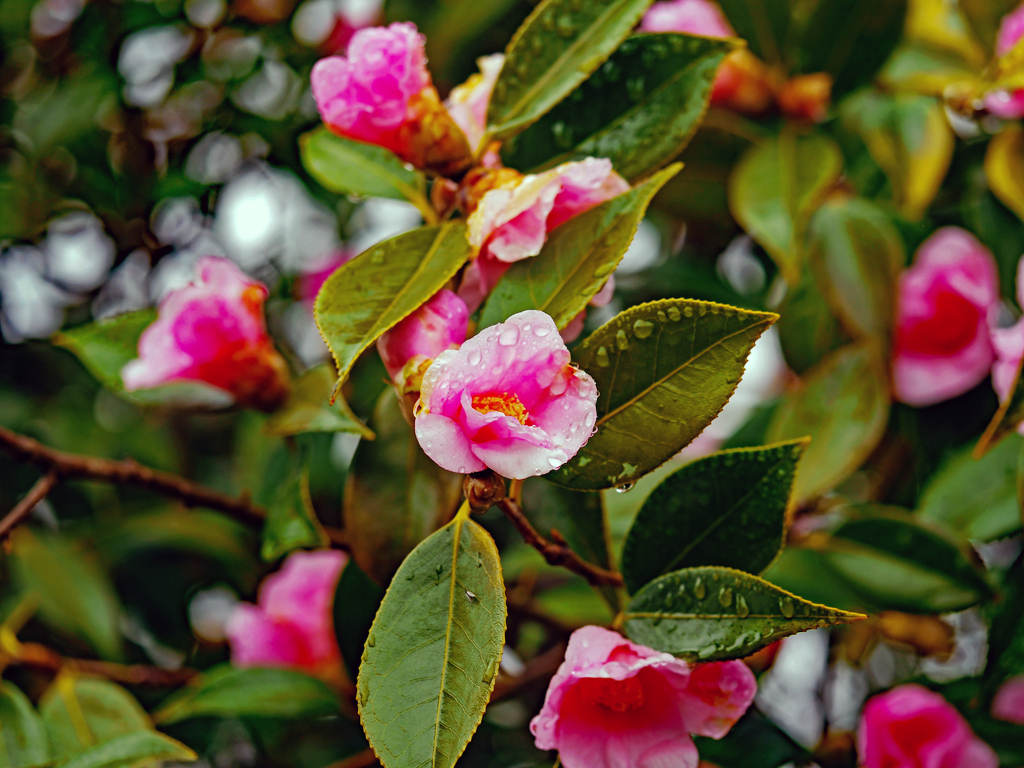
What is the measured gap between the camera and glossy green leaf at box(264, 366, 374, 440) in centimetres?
70

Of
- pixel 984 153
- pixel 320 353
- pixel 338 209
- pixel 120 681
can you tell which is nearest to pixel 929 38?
pixel 984 153

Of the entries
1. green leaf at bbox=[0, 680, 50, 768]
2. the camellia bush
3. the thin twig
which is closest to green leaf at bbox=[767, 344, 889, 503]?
the camellia bush

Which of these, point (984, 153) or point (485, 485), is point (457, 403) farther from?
point (984, 153)

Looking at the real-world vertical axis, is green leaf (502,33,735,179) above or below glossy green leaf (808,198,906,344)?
above

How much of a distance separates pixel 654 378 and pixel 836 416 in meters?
0.52

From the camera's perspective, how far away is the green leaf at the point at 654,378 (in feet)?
1.63

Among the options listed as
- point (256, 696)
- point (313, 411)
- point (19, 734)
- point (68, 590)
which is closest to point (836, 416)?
point (313, 411)

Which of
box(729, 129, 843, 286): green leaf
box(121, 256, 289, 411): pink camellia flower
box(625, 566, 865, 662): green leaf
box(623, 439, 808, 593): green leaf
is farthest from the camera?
box(729, 129, 843, 286): green leaf

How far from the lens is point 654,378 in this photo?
521mm

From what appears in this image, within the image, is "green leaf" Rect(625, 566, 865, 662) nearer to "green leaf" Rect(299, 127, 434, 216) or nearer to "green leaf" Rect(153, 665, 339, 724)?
"green leaf" Rect(299, 127, 434, 216)

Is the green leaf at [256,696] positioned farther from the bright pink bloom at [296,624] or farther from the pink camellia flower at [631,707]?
the pink camellia flower at [631,707]

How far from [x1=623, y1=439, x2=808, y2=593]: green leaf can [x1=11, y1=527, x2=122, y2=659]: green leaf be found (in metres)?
0.97

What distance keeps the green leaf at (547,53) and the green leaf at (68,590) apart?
1.03m

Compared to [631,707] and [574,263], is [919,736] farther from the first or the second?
[574,263]
